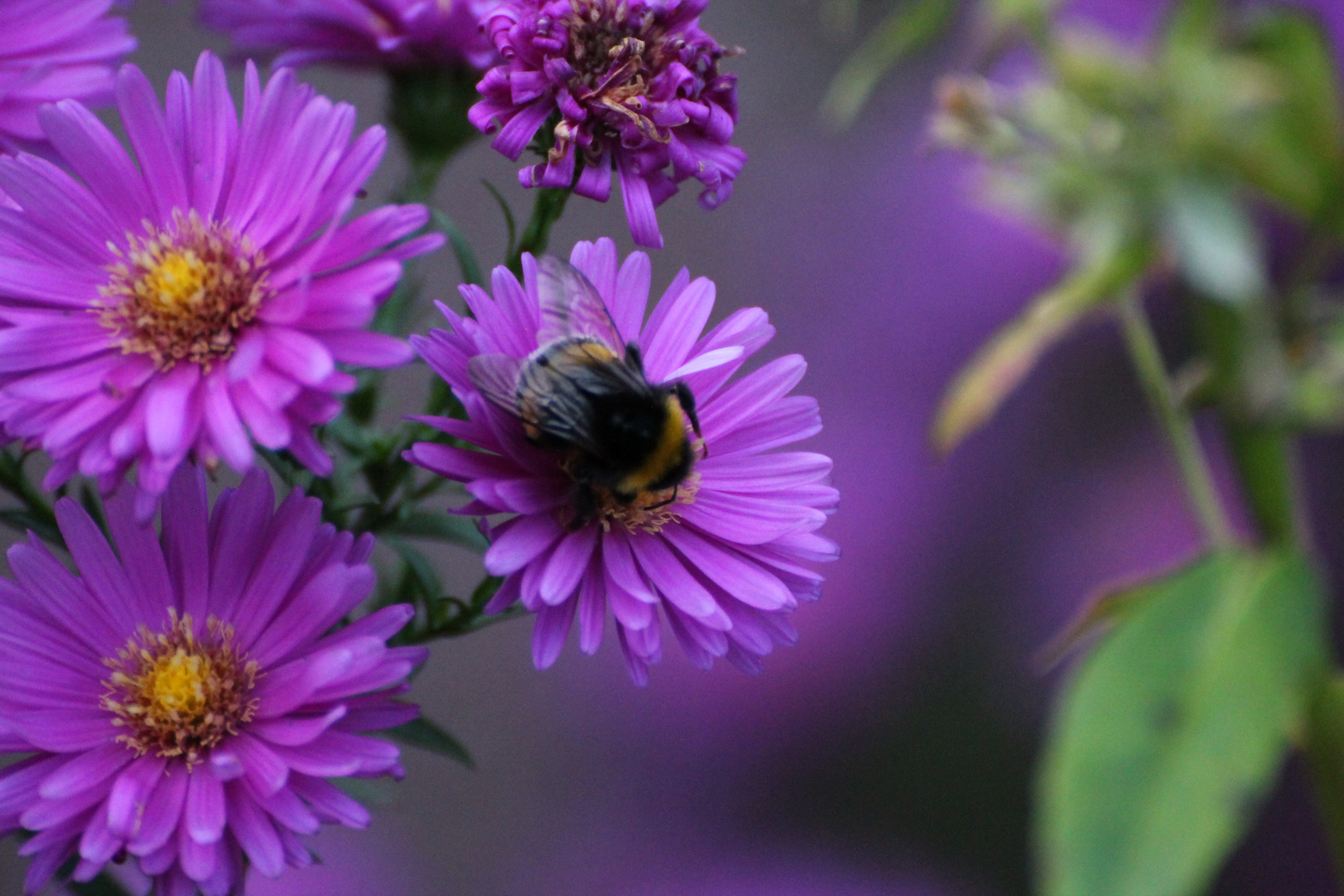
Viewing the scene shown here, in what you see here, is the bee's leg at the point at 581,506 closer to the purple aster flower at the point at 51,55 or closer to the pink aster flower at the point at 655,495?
the pink aster flower at the point at 655,495

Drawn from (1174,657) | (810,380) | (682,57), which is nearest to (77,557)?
(682,57)

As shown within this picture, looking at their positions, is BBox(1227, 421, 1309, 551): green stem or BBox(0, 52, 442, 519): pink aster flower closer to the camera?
BBox(0, 52, 442, 519): pink aster flower

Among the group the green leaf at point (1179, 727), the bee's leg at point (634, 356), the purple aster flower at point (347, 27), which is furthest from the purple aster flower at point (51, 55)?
the green leaf at point (1179, 727)

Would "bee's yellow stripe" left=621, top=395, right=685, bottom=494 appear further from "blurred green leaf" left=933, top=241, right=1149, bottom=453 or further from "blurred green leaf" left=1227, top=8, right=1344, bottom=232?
"blurred green leaf" left=1227, top=8, right=1344, bottom=232

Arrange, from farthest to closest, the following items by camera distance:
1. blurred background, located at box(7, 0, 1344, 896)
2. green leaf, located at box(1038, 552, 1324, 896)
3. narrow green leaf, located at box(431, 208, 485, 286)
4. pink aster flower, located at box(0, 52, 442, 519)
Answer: blurred background, located at box(7, 0, 1344, 896) < green leaf, located at box(1038, 552, 1324, 896) < narrow green leaf, located at box(431, 208, 485, 286) < pink aster flower, located at box(0, 52, 442, 519)

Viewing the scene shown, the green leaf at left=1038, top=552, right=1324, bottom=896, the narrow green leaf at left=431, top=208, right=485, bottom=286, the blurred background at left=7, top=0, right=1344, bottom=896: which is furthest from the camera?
the blurred background at left=7, top=0, right=1344, bottom=896

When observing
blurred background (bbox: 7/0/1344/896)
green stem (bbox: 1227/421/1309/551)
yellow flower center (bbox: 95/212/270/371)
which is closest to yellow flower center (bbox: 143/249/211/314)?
yellow flower center (bbox: 95/212/270/371)

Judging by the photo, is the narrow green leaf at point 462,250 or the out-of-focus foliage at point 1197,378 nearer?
the narrow green leaf at point 462,250
